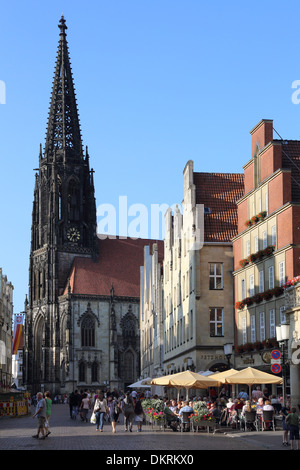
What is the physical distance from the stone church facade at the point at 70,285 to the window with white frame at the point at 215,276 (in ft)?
213

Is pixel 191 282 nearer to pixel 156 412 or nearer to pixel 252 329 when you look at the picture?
pixel 252 329

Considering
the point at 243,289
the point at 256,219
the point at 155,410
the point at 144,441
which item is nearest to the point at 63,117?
the point at 243,289

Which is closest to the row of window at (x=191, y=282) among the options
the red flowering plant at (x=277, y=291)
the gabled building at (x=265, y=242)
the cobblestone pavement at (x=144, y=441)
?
the gabled building at (x=265, y=242)

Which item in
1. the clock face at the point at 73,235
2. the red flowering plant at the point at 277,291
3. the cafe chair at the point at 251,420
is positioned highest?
the clock face at the point at 73,235

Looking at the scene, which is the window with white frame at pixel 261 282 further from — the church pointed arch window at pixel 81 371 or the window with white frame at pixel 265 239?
the church pointed arch window at pixel 81 371

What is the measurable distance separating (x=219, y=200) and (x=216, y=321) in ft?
26.7

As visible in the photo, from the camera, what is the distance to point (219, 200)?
5472cm

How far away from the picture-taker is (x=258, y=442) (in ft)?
85.8

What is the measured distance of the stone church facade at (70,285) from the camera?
11600cm

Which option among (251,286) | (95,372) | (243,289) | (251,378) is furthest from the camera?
(95,372)

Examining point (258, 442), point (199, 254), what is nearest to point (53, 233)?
point (199, 254)

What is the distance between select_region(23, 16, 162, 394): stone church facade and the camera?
116 metres

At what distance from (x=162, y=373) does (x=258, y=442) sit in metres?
44.8

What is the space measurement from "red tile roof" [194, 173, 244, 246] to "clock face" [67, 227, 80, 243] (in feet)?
218
